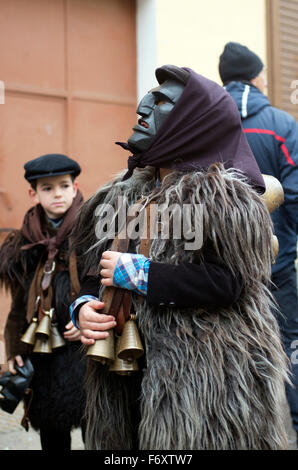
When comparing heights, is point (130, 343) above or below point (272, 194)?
below

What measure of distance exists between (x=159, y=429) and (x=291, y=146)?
1961 millimetres

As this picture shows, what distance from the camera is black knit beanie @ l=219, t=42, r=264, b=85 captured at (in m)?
3.47

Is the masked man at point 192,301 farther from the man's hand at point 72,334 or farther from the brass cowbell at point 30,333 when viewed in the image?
the brass cowbell at point 30,333

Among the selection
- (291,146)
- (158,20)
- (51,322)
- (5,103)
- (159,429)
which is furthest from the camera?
(158,20)

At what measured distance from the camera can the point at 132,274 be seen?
1886 millimetres

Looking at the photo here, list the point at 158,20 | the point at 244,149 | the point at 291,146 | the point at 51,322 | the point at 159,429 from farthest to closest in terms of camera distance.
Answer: the point at 158,20 → the point at 291,146 → the point at 51,322 → the point at 244,149 → the point at 159,429

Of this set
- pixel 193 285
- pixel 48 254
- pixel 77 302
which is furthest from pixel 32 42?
pixel 193 285

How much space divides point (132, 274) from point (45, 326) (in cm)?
106

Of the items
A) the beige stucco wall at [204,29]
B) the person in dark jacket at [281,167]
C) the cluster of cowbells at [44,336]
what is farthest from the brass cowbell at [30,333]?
the beige stucco wall at [204,29]

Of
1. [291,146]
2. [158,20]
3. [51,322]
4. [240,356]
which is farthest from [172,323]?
[158,20]

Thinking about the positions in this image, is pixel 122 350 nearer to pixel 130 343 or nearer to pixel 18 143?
pixel 130 343

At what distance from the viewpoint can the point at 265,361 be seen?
1.91 metres

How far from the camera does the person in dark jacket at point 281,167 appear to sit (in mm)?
3230

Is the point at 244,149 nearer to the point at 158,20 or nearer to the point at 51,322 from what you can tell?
the point at 51,322
